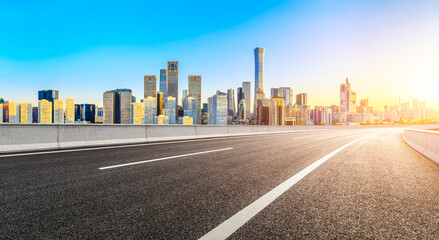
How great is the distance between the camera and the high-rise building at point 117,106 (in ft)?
377

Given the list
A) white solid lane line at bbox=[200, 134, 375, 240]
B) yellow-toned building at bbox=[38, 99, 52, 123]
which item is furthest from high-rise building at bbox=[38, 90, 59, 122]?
white solid lane line at bbox=[200, 134, 375, 240]

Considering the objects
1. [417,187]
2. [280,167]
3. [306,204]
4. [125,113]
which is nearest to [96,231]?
[306,204]

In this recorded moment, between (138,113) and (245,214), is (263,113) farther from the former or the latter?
(245,214)

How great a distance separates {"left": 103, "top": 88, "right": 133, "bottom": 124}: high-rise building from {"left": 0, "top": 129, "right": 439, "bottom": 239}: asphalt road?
382 feet

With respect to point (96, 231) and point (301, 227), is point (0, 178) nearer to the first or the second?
point (96, 231)

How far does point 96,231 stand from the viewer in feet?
7.05

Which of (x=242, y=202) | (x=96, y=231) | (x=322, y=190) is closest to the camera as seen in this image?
(x=96, y=231)

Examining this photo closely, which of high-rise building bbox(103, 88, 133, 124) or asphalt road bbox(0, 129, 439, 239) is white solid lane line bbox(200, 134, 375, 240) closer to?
asphalt road bbox(0, 129, 439, 239)

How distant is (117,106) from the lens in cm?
12281

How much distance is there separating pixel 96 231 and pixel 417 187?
483 cm

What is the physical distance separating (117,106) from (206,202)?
131 metres

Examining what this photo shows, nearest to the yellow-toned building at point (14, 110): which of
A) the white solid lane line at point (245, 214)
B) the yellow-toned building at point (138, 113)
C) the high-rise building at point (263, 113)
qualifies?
the yellow-toned building at point (138, 113)

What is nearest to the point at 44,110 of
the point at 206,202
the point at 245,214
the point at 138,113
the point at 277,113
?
the point at 138,113

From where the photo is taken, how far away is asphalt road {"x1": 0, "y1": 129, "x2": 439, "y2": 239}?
2.21 m
